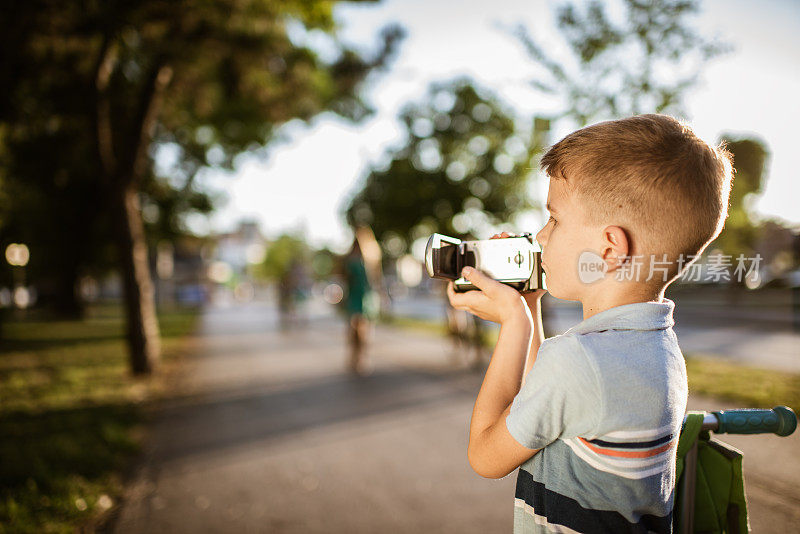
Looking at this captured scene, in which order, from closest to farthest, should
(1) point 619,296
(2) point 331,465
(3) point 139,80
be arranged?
(1) point 619,296, (2) point 331,465, (3) point 139,80

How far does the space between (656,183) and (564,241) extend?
220mm

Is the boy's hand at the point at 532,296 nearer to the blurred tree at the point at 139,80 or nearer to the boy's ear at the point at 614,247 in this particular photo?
the boy's ear at the point at 614,247

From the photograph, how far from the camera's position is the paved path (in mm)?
3025

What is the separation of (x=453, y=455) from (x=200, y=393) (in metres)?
4.17

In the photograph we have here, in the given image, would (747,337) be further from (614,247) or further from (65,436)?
(65,436)

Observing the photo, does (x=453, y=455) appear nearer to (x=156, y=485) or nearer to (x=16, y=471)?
(x=156, y=485)

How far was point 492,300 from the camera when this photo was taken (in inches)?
47.3

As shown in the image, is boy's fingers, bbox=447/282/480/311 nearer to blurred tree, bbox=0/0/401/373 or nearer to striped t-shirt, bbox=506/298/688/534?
striped t-shirt, bbox=506/298/688/534

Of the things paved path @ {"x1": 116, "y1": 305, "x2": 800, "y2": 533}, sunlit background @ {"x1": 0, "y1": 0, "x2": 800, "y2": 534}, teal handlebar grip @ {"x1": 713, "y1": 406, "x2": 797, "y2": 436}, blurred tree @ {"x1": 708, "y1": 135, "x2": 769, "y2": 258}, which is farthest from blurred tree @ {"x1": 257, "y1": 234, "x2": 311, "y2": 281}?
teal handlebar grip @ {"x1": 713, "y1": 406, "x2": 797, "y2": 436}

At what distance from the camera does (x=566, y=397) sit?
38.4 inches

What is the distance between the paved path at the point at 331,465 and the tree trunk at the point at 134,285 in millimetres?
1065

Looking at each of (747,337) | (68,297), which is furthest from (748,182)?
(68,297)

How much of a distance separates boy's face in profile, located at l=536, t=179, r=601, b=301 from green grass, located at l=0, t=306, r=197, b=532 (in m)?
3.34

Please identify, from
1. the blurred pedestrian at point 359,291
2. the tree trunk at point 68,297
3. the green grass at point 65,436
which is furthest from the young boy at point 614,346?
the tree trunk at point 68,297
